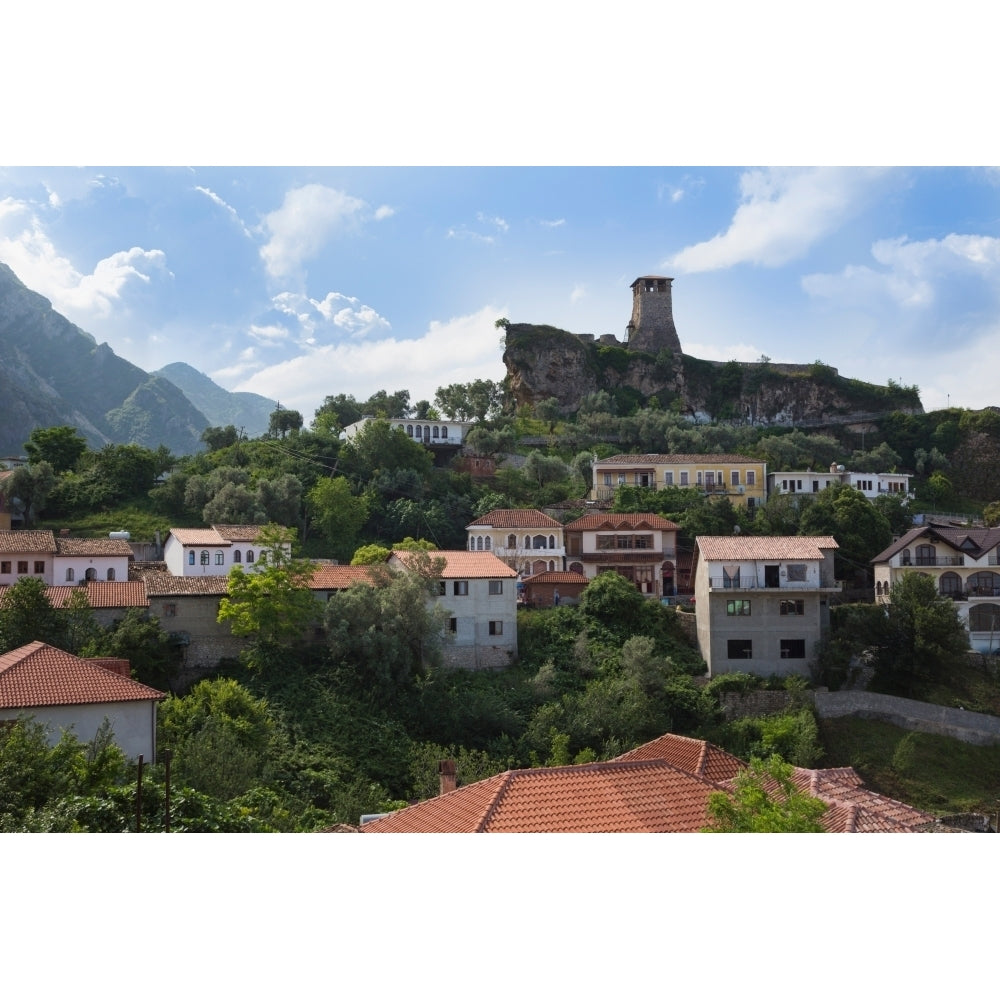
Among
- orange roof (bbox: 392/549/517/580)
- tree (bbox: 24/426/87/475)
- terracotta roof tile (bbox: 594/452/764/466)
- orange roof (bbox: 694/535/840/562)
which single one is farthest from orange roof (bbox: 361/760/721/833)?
tree (bbox: 24/426/87/475)

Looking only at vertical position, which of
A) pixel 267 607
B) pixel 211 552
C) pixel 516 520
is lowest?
pixel 267 607

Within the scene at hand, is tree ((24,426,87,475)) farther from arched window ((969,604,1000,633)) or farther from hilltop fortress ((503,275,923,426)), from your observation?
arched window ((969,604,1000,633))

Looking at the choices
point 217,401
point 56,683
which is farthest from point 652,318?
point 217,401

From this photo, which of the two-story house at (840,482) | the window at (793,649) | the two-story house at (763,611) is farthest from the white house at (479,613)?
the two-story house at (840,482)

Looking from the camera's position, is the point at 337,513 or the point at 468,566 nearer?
the point at 468,566

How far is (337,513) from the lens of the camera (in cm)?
4212

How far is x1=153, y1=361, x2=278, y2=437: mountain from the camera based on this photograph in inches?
5517

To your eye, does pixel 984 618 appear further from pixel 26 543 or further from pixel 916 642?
pixel 26 543

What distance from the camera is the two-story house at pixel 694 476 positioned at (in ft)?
159

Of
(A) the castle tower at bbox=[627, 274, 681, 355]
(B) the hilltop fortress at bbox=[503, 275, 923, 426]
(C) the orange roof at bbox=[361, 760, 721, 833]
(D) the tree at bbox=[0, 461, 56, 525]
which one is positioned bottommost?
(C) the orange roof at bbox=[361, 760, 721, 833]

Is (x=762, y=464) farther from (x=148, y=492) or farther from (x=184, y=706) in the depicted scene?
(x=184, y=706)

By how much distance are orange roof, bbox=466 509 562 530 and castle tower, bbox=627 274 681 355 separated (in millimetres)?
39870

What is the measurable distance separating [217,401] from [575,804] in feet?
455

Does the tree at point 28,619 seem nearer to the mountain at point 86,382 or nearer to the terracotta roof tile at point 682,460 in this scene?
the terracotta roof tile at point 682,460
